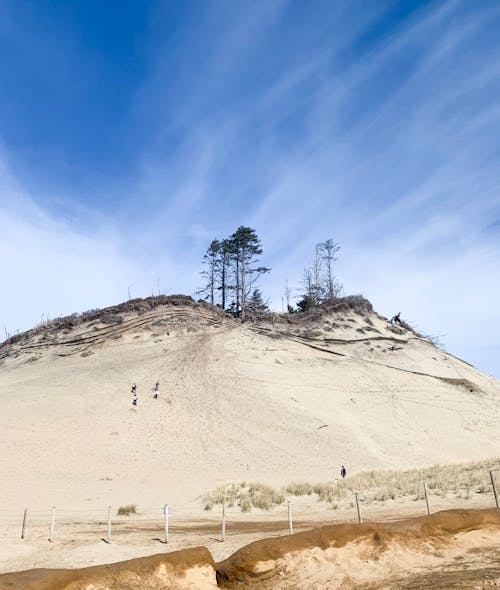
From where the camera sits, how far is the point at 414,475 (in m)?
24.6

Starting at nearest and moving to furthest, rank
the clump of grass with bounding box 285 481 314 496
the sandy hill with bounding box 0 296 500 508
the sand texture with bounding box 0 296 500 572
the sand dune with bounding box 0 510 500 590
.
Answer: the sand dune with bounding box 0 510 500 590
the clump of grass with bounding box 285 481 314 496
the sand texture with bounding box 0 296 500 572
the sandy hill with bounding box 0 296 500 508

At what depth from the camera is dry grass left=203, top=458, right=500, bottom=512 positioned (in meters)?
19.9

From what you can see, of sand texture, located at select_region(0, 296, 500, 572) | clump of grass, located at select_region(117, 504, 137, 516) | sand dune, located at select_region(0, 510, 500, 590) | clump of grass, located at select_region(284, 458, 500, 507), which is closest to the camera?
sand dune, located at select_region(0, 510, 500, 590)

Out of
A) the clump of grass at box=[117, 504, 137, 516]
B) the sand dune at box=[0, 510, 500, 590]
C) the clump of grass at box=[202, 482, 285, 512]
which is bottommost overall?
the sand dune at box=[0, 510, 500, 590]

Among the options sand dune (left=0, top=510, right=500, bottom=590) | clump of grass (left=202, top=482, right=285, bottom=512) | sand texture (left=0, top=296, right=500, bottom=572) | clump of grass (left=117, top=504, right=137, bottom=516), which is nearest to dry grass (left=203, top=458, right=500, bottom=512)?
clump of grass (left=202, top=482, right=285, bottom=512)

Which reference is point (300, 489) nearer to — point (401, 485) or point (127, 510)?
point (401, 485)

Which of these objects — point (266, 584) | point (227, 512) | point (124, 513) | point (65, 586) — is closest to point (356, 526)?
point (266, 584)

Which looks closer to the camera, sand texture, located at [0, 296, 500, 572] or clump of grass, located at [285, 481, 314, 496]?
clump of grass, located at [285, 481, 314, 496]

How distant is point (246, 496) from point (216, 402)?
44.4 feet

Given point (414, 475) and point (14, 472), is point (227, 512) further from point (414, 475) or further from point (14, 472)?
point (14, 472)

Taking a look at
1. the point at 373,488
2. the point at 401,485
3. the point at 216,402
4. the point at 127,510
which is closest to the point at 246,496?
the point at 127,510

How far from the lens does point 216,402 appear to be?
35.6m

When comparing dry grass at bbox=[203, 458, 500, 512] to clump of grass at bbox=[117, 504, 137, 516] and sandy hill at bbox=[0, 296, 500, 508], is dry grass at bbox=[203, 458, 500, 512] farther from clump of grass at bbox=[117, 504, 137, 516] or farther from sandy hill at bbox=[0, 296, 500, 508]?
clump of grass at bbox=[117, 504, 137, 516]

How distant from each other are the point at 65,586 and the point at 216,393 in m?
29.1
